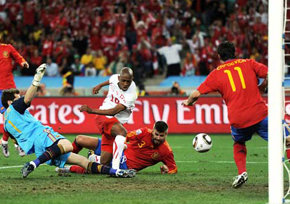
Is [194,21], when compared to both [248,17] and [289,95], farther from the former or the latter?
[289,95]

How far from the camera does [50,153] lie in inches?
368

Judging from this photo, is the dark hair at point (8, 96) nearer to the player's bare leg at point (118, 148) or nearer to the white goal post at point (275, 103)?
the player's bare leg at point (118, 148)

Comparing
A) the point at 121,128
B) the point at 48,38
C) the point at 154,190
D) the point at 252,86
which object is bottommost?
the point at 154,190

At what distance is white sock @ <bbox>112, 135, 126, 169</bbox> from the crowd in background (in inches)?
508

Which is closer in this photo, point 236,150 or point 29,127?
point 236,150

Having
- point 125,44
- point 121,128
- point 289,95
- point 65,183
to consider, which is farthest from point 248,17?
point 65,183

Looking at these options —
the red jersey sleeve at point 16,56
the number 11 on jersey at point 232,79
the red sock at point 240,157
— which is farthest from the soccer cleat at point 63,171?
the red jersey sleeve at point 16,56

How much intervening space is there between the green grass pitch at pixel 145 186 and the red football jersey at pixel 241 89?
932mm

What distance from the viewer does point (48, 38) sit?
85.5 feet

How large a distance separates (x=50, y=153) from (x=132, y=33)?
1639 cm

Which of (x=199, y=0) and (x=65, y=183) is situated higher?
(x=199, y=0)

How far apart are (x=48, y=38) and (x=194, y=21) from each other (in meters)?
5.83

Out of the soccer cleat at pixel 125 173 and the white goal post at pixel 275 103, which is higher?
the white goal post at pixel 275 103

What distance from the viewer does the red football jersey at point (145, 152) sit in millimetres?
10180
